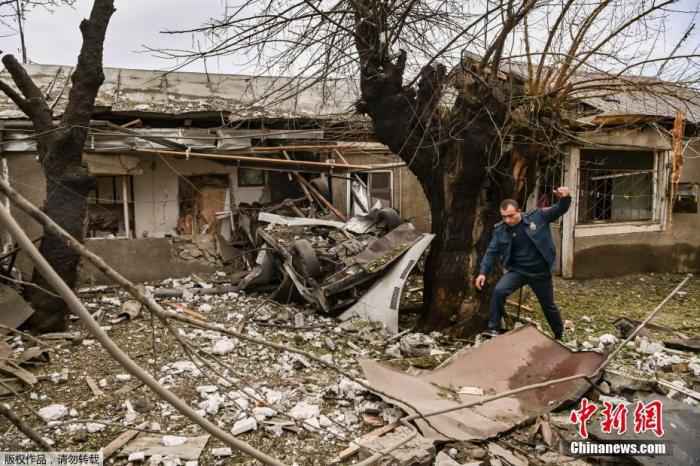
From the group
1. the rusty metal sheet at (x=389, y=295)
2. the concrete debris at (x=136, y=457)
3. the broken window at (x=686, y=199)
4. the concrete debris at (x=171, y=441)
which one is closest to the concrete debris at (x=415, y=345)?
the rusty metal sheet at (x=389, y=295)

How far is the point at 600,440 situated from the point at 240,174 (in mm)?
8778

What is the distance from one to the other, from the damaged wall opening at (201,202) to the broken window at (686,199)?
31.8 ft

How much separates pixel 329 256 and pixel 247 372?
239 centimetres

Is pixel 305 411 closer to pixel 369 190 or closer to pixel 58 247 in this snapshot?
pixel 58 247

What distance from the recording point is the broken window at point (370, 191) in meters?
11.0

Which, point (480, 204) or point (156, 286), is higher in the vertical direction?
point (480, 204)

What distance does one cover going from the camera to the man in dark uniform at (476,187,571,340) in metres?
5.54

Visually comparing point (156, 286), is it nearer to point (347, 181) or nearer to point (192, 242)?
point (192, 242)

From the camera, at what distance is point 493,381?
174 inches

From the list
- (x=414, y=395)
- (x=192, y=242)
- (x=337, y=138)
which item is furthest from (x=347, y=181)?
(x=414, y=395)

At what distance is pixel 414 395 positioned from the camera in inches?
159

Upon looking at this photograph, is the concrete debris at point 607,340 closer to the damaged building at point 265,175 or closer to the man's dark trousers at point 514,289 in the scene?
the man's dark trousers at point 514,289

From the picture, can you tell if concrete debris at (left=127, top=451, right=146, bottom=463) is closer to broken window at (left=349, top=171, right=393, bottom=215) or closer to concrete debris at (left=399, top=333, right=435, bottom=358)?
concrete debris at (left=399, top=333, right=435, bottom=358)

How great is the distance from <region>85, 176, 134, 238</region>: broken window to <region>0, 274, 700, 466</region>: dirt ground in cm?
215
